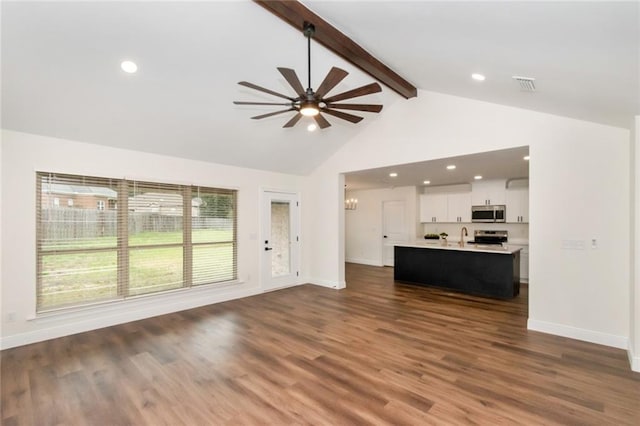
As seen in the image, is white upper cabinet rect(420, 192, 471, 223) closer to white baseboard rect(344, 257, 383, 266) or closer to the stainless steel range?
the stainless steel range

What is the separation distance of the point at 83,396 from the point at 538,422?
12.0ft

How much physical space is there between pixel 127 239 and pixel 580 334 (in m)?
6.32

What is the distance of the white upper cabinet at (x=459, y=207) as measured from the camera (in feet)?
25.8

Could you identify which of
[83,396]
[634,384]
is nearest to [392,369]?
[634,384]

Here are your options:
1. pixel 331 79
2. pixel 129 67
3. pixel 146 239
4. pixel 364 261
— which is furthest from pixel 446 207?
pixel 129 67

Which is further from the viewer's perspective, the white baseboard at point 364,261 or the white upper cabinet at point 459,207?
the white baseboard at point 364,261

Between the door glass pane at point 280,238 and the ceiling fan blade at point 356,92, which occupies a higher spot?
the ceiling fan blade at point 356,92

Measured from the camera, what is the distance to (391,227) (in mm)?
9203

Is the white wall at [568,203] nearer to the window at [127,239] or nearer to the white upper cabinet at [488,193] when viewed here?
the white upper cabinet at [488,193]

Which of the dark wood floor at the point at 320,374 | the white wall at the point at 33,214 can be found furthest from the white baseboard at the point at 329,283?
the white wall at the point at 33,214

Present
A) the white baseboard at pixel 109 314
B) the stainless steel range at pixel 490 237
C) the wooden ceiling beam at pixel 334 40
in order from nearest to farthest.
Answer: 1. the wooden ceiling beam at pixel 334 40
2. the white baseboard at pixel 109 314
3. the stainless steel range at pixel 490 237

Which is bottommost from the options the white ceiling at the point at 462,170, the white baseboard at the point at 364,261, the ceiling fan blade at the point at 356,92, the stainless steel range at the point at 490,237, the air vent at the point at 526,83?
the white baseboard at the point at 364,261

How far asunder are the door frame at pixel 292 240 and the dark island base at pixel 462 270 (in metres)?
2.37

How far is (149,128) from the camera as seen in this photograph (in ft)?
13.5
